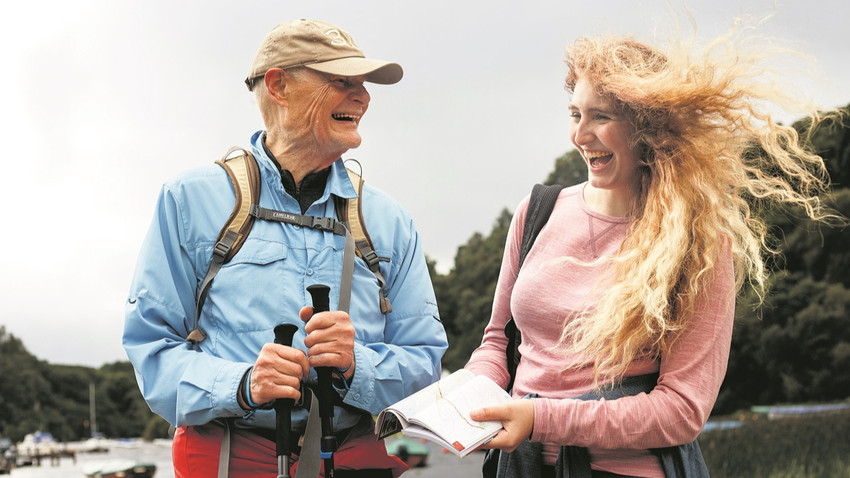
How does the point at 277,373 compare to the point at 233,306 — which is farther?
the point at 233,306

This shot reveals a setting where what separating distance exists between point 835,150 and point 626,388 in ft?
127

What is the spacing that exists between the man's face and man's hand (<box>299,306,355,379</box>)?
83 cm

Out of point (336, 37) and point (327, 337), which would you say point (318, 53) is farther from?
point (327, 337)

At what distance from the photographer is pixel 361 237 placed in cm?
382

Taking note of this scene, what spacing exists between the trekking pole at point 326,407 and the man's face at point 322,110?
0.79m

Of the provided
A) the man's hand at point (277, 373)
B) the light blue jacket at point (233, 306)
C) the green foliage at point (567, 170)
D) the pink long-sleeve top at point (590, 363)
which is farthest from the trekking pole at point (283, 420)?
the green foliage at point (567, 170)

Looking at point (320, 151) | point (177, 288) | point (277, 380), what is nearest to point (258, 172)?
point (320, 151)

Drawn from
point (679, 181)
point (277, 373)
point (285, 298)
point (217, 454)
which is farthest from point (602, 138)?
point (217, 454)

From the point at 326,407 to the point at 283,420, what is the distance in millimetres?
162

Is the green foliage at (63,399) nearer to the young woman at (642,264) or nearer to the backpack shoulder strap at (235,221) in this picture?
the backpack shoulder strap at (235,221)

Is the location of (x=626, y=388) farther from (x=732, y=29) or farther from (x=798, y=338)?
(x=798, y=338)

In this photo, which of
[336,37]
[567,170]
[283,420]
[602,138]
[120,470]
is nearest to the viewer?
[283,420]

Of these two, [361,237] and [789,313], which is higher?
[361,237]

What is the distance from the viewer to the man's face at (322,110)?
150 inches
